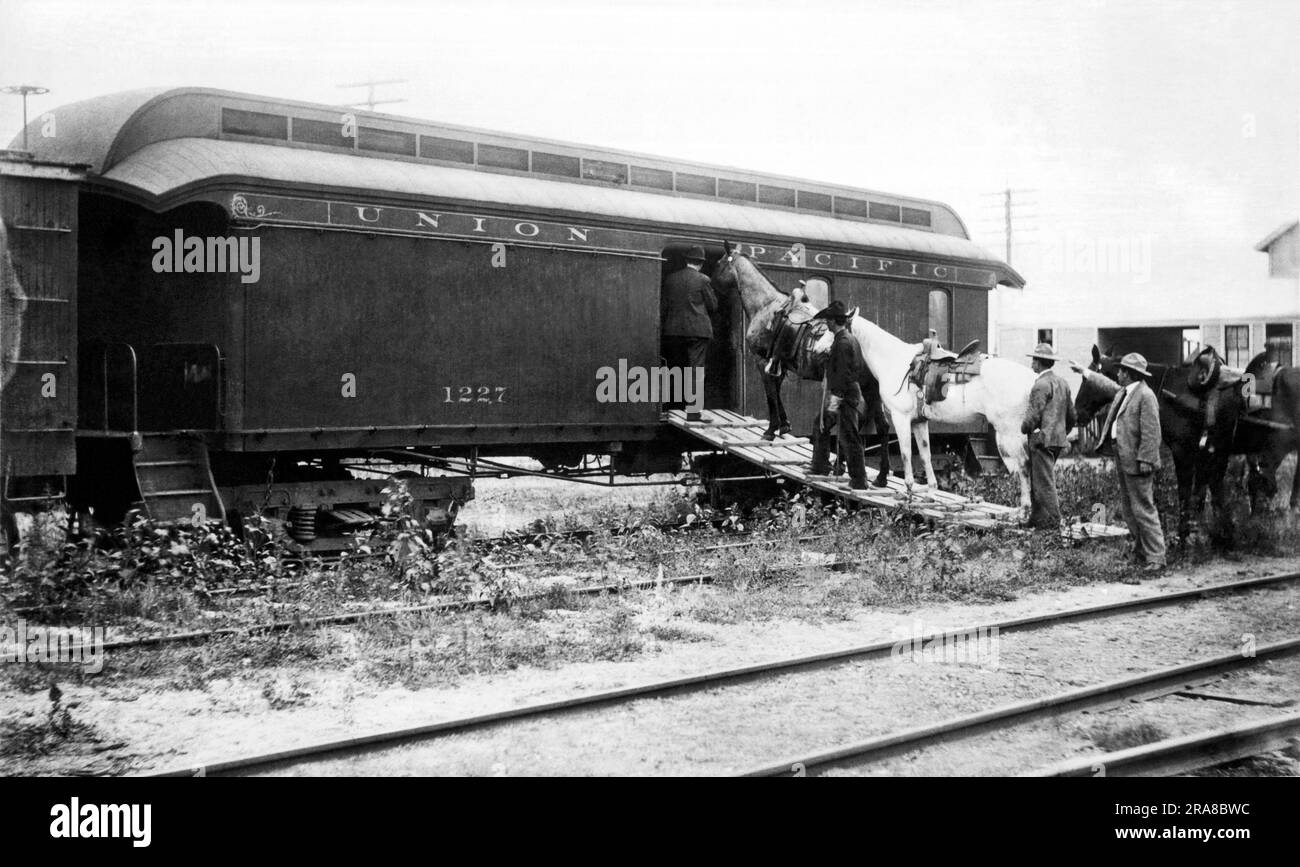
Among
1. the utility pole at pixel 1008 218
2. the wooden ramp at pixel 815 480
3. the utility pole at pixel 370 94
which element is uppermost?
the utility pole at pixel 1008 218

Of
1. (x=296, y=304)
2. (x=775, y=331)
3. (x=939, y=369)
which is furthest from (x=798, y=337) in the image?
(x=296, y=304)

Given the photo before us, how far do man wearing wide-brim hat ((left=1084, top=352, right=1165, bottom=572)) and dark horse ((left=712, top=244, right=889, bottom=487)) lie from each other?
275 centimetres

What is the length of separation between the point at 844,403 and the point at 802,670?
582 centimetres

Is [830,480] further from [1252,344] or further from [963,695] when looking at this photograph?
[1252,344]

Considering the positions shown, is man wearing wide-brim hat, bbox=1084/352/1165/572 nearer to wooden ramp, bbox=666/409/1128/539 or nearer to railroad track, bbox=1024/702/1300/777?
wooden ramp, bbox=666/409/1128/539

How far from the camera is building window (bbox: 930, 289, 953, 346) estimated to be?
1585 cm

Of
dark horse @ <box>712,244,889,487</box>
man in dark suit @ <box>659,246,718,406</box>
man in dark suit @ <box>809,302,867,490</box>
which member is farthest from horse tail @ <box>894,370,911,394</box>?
man in dark suit @ <box>659,246,718,406</box>

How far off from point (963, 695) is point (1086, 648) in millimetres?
1639

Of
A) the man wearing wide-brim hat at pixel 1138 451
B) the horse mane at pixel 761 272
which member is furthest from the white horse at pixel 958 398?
the man wearing wide-brim hat at pixel 1138 451

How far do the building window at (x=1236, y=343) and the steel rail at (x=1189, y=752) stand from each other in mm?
18337

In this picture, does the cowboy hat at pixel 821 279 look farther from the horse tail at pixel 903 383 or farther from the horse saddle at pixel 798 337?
the horse tail at pixel 903 383

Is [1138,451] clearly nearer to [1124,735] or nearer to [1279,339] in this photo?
[1124,735]

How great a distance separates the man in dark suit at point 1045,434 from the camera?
11.0 m

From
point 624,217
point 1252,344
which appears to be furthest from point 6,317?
point 1252,344
